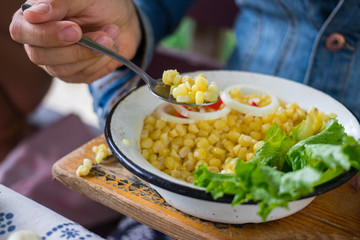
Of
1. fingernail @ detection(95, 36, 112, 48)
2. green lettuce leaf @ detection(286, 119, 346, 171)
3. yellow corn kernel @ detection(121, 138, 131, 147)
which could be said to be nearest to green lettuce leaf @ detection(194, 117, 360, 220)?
green lettuce leaf @ detection(286, 119, 346, 171)

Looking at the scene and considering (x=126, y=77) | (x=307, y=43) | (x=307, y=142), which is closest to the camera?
(x=307, y=142)

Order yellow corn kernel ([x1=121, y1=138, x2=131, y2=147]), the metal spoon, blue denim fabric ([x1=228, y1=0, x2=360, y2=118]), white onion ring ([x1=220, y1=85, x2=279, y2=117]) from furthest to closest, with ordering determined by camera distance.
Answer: blue denim fabric ([x1=228, y1=0, x2=360, y2=118]) < white onion ring ([x1=220, y1=85, x2=279, y2=117]) < the metal spoon < yellow corn kernel ([x1=121, y1=138, x2=131, y2=147])

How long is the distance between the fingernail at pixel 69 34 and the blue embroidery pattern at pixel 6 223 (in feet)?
1.66

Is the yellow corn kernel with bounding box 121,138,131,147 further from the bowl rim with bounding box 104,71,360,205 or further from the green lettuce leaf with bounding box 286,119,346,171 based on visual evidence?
the green lettuce leaf with bounding box 286,119,346,171

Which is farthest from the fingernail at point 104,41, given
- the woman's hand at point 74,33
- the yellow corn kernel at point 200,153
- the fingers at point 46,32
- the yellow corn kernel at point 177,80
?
the yellow corn kernel at point 200,153

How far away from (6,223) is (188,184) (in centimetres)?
45

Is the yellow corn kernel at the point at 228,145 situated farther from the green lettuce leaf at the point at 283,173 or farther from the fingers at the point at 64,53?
the fingers at the point at 64,53

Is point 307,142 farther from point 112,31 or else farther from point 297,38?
point 297,38

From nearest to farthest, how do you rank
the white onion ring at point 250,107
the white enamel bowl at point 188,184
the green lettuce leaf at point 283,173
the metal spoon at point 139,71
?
the green lettuce leaf at point 283,173
the white enamel bowl at point 188,184
the metal spoon at point 139,71
the white onion ring at point 250,107

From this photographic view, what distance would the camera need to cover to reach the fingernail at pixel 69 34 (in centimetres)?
107

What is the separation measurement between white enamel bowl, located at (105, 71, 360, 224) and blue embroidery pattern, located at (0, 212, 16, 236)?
0.97ft

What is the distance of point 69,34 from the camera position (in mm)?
1072

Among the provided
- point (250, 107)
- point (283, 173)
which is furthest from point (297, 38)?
point (283, 173)

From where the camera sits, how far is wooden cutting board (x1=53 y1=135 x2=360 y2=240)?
3.11 feet
